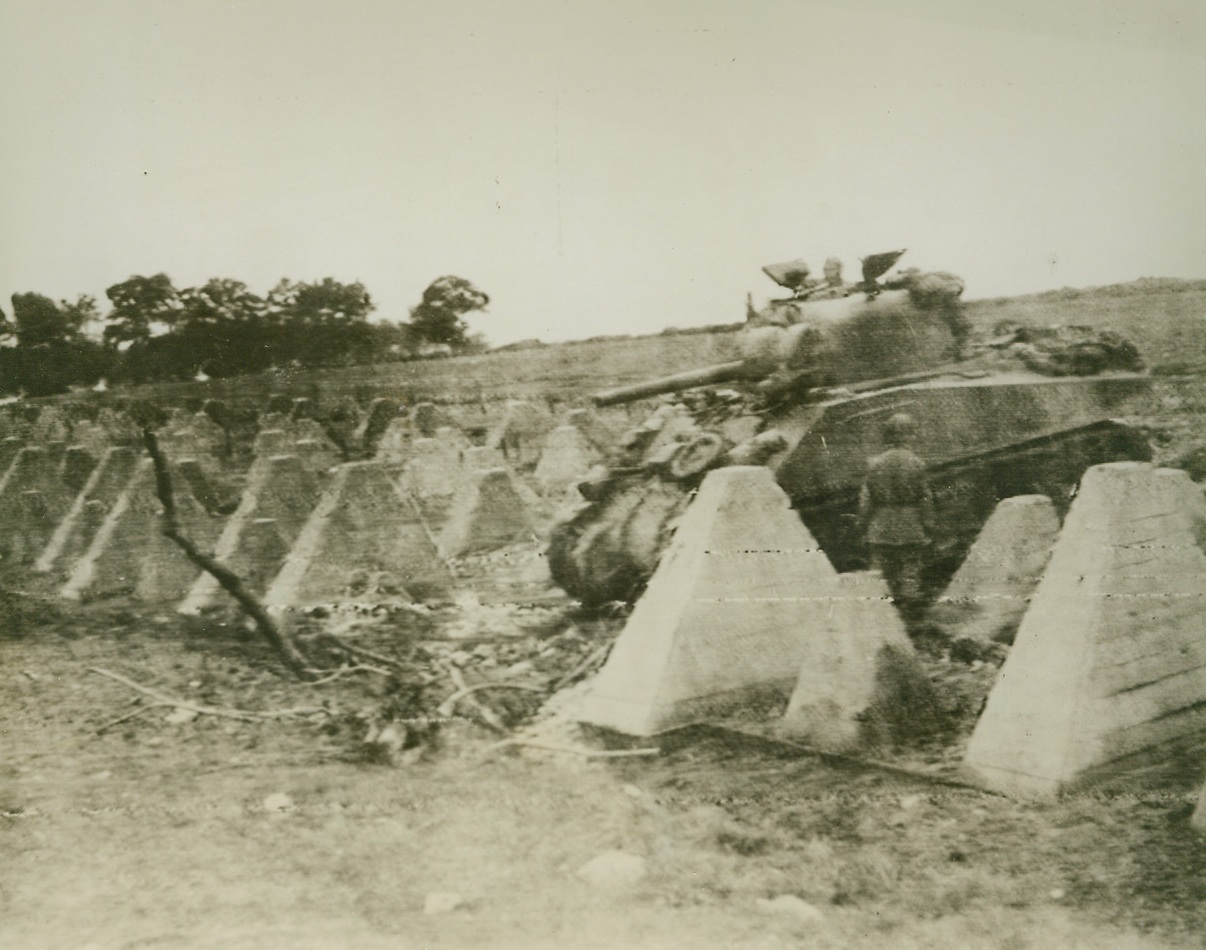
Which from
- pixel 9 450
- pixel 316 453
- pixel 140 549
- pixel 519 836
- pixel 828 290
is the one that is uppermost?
pixel 828 290

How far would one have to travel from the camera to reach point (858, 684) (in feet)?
11.6

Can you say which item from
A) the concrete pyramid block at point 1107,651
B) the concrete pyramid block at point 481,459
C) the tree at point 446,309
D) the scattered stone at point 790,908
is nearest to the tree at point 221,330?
the tree at point 446,309

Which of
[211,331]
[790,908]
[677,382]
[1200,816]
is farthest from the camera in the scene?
[211,331]

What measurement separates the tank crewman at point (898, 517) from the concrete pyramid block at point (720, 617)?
0.74ft

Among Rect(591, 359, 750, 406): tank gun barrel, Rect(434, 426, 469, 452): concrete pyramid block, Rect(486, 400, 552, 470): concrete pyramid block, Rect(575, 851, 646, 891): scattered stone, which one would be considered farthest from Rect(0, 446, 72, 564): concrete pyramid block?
Rect(575, 851, 646, 891): scattered stone

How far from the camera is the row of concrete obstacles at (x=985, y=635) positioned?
11.5 feet

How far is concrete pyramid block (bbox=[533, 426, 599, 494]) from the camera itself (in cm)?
369

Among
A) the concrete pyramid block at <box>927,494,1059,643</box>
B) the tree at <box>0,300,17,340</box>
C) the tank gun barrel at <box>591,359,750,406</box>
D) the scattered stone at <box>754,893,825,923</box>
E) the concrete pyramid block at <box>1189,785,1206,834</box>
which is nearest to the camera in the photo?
the scattered stone at <box>754,893,825,923</box>

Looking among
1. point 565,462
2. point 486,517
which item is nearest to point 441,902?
point 486,517

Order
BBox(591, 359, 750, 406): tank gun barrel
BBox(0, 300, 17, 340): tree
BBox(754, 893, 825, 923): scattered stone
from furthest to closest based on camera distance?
BBox(0, 300, 17, 340): tree, BBox(591, 359, 750, 406): tank gun barrel, BBox(754, 893, 825, 923): scattered stone

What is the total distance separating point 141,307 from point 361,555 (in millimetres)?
1354

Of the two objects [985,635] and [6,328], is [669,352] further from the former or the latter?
[6,328]

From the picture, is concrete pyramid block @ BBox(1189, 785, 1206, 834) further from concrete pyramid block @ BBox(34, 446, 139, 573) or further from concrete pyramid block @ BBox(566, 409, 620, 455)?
concrete pyramid block @ BBox(34, 446, 139, 573)

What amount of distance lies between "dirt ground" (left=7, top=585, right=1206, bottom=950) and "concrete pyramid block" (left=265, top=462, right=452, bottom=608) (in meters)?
0.36
